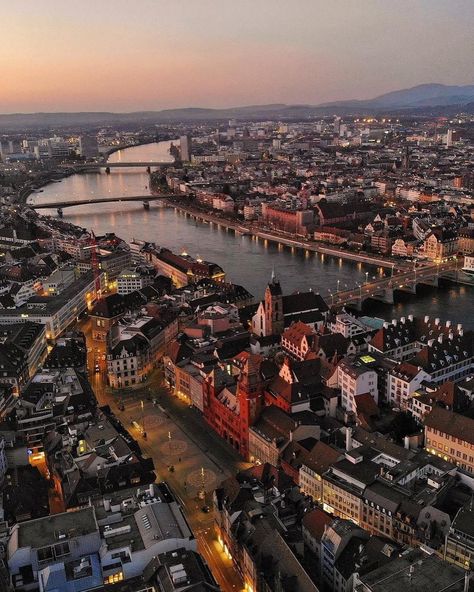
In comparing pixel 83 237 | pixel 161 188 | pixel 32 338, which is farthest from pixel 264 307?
pixel 161 188

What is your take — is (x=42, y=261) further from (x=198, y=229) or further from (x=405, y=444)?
(x=405, y=444)

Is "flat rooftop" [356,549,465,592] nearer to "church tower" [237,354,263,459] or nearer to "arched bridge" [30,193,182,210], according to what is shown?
"church tower" [237,354,263,459]

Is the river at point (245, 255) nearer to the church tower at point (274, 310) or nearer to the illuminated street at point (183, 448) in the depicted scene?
the church tower at point (274, 310)

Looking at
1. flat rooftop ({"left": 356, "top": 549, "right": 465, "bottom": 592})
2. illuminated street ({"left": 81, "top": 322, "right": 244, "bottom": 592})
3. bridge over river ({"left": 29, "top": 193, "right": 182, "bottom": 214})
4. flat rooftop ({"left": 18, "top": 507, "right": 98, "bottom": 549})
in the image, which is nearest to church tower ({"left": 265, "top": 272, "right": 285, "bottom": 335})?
illuminated street ({"left": 81, "top": 322, "right": 244, "bottom": 592})

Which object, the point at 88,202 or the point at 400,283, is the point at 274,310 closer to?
the point at 400,283

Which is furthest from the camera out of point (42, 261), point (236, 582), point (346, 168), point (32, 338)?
point (346, 168)

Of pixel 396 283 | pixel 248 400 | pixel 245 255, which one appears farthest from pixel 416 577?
pixel 245 255
